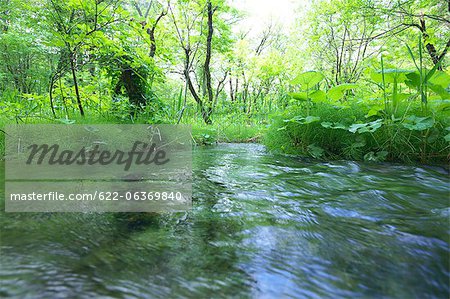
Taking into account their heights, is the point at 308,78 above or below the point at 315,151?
above

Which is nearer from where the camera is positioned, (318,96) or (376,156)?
(376,156)

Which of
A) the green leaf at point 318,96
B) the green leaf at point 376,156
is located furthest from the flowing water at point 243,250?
the green leaf at point 318,96

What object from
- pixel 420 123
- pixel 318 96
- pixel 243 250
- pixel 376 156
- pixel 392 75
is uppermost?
pixel 392 75

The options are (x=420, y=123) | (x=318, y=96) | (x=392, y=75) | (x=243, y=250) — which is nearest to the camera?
(x=243, y=250)

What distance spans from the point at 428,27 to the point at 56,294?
9.35 metres

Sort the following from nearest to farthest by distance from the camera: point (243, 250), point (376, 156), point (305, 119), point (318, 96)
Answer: point (243, 250) → point (376, 156) → point (305, 119) → point (318, 96)

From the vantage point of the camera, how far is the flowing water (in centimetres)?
70

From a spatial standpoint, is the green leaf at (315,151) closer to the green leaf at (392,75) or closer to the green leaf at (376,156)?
the green leaf at (376,156)

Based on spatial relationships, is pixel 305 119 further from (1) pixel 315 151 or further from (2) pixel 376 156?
(2) pixel 376 156

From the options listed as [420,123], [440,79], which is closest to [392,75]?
[440,79]

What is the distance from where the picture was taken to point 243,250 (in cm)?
92

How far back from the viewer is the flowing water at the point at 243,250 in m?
0.70

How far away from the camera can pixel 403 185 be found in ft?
5.90

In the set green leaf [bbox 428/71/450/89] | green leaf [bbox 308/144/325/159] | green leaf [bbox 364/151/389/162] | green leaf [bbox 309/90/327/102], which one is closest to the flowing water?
green leaf [bbox 364/151/389/162]
